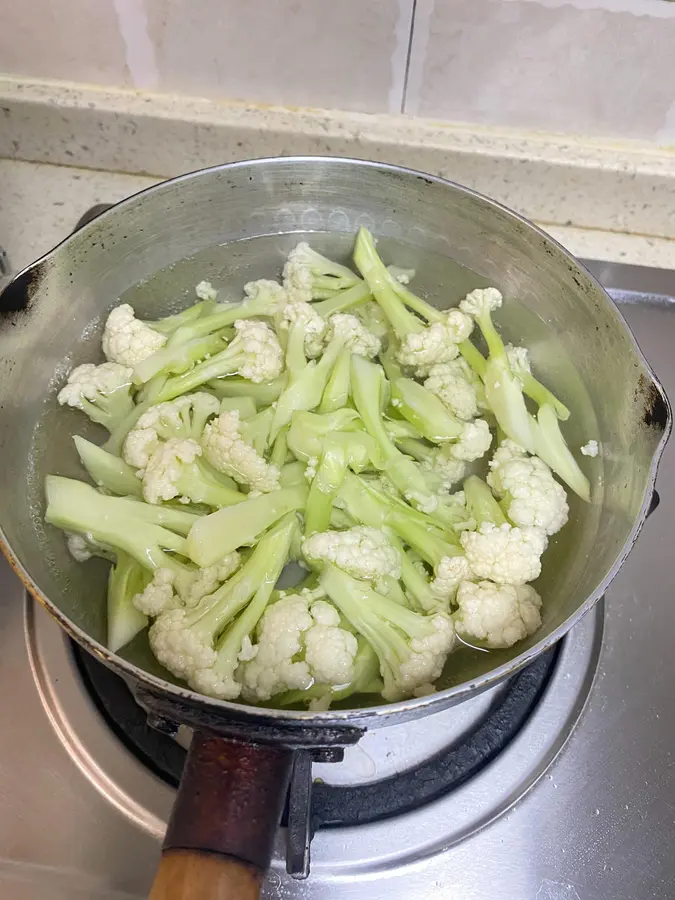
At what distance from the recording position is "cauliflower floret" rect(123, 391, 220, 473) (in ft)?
2.52

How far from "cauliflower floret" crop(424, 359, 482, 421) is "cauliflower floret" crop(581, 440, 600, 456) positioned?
0.43 feet

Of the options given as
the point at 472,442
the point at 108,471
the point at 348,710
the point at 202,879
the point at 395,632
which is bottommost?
the point at 202,879

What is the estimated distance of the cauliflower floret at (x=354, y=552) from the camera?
2.28 ft

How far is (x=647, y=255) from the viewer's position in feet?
3.32

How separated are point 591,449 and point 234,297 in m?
0.50

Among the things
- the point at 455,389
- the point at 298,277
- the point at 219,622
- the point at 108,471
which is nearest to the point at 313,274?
the point at 298,277

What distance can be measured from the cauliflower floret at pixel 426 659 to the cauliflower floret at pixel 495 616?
22 mm

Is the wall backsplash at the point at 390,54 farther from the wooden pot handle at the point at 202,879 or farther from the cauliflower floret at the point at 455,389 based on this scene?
the wooden pot handle at the point at 202,879

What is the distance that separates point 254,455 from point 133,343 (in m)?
0.22

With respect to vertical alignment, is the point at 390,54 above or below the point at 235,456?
above

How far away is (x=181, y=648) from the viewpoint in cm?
63

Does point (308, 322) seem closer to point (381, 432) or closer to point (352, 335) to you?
point (352, 335)

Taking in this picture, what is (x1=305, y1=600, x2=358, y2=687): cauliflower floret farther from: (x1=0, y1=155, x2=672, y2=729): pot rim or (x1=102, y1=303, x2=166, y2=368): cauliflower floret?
(x1=102, y1=303, x2=166, y2=368): cauliflower floret

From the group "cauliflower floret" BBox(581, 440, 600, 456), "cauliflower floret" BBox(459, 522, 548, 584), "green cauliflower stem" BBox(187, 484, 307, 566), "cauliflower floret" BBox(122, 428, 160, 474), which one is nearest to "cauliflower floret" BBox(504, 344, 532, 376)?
"cauliflower floret" BBox(581, 440, 600, 456)
